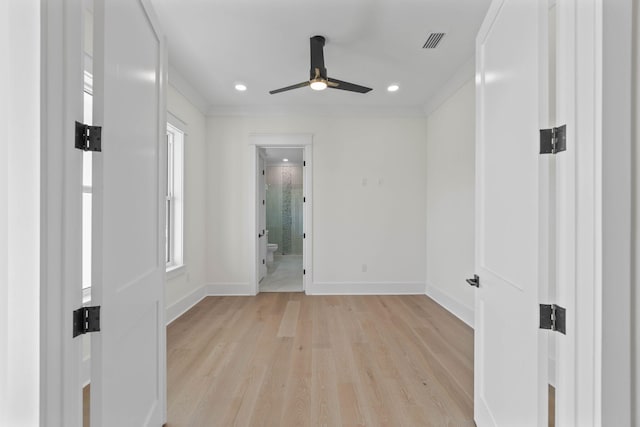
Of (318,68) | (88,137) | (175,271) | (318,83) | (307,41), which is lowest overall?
(175,271)

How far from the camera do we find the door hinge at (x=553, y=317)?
93 cm

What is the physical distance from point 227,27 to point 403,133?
8.99 feet

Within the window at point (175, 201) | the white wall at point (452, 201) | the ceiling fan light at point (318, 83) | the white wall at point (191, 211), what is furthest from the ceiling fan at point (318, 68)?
the window at point (175, 201)

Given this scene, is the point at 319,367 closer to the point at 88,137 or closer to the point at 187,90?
the point at 88,137

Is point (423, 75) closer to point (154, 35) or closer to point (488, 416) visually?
point (154, 35)

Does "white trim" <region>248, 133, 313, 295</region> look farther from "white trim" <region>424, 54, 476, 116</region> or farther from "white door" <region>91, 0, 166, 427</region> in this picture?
"white door" <region>91, 0, 166, 427</region>

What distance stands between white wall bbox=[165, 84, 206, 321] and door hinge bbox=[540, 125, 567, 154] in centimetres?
335

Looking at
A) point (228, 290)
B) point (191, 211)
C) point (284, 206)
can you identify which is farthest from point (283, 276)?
point (284, 206)

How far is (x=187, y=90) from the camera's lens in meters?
3.45

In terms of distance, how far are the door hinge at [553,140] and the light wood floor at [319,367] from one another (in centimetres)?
156

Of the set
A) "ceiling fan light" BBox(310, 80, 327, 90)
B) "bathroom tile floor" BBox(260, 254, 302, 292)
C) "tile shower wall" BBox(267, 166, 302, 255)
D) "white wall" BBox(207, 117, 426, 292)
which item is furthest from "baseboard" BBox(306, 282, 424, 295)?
"tile shower wall" BBox(267, 166, 302, 255)

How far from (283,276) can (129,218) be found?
439cm

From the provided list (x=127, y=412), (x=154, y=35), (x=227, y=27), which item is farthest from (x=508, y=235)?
(x=227, y=27)

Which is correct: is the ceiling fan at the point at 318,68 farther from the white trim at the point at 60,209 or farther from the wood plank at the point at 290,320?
the wood plank at the point at 290,320
